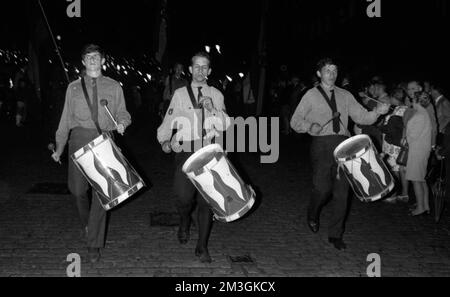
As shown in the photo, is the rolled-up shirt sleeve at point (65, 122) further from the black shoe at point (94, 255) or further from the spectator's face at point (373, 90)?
the spectator's face at point (373, 90)

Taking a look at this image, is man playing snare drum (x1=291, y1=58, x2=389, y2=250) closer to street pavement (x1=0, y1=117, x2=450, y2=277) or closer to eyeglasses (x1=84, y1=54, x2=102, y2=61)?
street pavement (x1=0, y1=117, x2=450, y2=277)

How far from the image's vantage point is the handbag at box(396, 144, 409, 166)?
6982 mm

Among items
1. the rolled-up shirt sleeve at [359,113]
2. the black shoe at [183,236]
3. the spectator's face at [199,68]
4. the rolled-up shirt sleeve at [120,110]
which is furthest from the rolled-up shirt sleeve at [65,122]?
the rolled-up shirt sleeve at [359,113]

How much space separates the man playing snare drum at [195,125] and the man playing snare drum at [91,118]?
46 centimetres

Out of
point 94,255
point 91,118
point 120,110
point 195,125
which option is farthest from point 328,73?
point 94,255

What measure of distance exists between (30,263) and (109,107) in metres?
1.60

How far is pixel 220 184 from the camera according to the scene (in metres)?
4.58

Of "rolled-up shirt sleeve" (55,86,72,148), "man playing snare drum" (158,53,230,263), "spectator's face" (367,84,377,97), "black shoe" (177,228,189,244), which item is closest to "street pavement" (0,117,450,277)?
"black shoe" (177,228,189,244)

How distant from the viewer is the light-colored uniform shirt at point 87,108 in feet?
16.1

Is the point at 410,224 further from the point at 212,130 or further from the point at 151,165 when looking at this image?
the point at 151,165

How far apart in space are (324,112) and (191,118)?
4.67 feet

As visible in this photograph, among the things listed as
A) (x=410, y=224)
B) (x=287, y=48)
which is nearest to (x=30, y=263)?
(x=410, y=224)

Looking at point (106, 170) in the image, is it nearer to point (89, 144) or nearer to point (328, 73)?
point (89, 144)

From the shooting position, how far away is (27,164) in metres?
10.3
